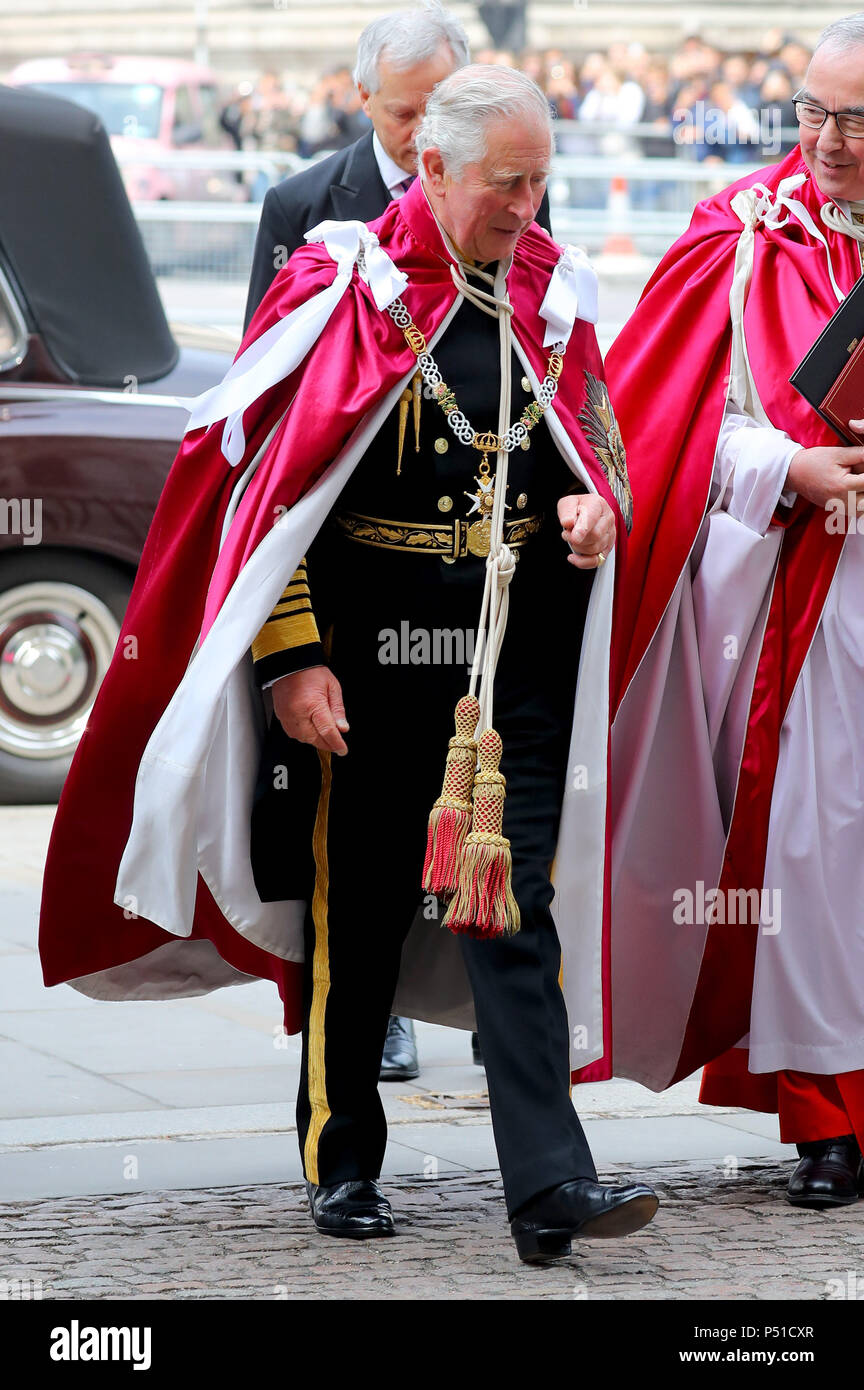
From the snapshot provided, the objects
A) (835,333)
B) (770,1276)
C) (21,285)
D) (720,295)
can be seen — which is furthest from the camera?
(21,285)

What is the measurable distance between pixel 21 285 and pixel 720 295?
13.6ft

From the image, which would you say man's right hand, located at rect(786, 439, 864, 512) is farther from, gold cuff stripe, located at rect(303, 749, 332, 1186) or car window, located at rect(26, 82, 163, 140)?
car window, located at rect(26, 82, 163, 140)

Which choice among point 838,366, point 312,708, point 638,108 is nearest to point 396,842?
point 312,708

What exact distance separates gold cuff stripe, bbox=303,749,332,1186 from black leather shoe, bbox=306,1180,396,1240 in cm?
5

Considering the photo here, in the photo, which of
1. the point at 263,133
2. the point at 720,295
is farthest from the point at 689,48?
the point at 720,295

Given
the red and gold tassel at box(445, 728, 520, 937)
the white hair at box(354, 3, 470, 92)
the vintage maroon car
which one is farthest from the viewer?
the vintage maroon car

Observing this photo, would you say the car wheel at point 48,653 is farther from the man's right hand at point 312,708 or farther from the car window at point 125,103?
the car window at point 125,103

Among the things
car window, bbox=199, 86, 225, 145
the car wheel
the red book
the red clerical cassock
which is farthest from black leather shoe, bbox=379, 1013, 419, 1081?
car window, bbox=199, 86, 225, 145

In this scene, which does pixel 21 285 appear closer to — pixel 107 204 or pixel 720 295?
pixel 107 204

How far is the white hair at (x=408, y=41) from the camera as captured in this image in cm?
493

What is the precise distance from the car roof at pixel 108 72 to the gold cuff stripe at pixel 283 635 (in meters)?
20.8

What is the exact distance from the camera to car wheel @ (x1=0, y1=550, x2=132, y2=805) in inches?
329

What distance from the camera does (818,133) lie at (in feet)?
14.8

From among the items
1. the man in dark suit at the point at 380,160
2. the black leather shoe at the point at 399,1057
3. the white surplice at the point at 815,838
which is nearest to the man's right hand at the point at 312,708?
the white surplice at the point at 815,838
